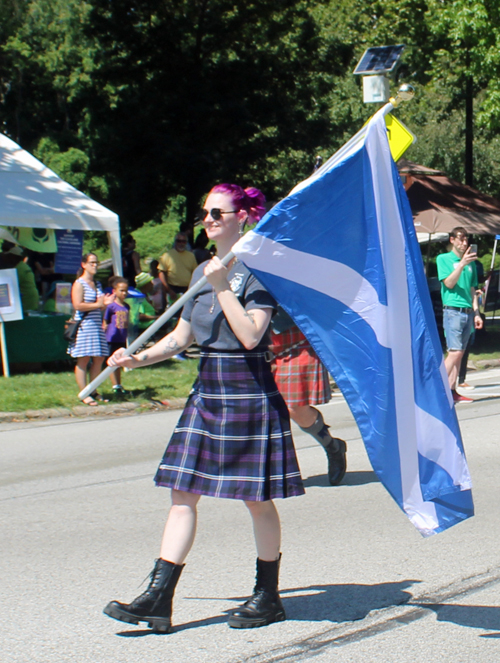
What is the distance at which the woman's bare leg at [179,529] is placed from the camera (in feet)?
11.7

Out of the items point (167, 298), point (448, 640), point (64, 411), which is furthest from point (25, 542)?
point (167, 298)

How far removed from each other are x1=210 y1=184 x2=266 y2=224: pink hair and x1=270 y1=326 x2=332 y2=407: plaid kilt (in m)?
2.43

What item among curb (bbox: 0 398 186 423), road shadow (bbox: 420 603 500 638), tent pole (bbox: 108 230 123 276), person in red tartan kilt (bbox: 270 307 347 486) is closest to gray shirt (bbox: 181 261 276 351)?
road shadow (bbox: 420 603 500 638)

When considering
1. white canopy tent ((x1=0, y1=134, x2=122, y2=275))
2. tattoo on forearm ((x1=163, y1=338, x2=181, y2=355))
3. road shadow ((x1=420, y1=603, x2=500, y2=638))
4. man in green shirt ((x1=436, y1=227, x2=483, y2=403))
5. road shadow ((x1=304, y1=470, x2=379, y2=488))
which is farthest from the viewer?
white canopy tent ((x1=0, y1=134, x2=122, y2=275))

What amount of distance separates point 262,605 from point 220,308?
1270 millimetres

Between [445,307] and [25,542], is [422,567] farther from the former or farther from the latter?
[445,307]

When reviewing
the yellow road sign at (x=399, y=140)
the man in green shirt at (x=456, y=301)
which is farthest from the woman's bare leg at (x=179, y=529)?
the man in green shirt at (x=456, y=301)

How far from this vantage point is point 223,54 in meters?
24.3

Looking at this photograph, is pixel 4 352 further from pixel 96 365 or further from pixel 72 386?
pixel 96 365

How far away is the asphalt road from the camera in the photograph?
351 centimetres

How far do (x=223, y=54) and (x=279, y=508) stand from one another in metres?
20.5

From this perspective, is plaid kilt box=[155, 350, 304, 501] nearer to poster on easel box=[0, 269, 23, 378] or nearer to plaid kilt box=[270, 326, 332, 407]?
plaid kilt box=[270, 326, 332, 407]

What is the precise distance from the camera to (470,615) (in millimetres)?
3875

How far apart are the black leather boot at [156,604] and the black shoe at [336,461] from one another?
2939mm
